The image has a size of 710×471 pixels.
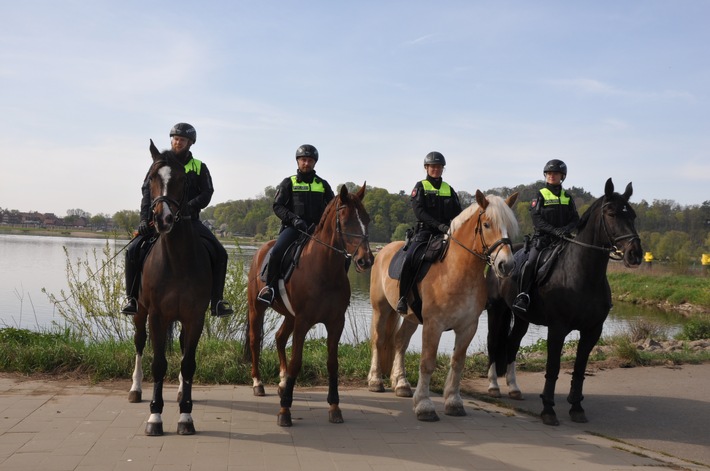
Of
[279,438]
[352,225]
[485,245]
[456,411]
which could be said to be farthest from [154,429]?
[485,245]

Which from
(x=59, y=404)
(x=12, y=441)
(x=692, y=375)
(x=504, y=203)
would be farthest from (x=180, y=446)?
(x=692, y=375)

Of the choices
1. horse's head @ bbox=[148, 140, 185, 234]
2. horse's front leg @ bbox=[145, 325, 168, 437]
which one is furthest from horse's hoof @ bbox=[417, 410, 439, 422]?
horse's head @ bbox=[148, 140, 185, 234]

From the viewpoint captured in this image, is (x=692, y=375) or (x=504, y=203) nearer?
(x=504, y=203)

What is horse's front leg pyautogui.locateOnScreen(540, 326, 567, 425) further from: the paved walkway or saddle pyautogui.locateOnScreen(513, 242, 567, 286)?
saddle pyautogui.locateOnScreen(513, 242, 567, 286)

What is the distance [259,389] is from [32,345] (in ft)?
12.3

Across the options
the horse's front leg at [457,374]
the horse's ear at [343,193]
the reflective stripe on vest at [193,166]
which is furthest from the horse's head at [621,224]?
the reflective stripe on vest at [193,166]

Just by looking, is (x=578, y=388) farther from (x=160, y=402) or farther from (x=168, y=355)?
(x=168, y=355)

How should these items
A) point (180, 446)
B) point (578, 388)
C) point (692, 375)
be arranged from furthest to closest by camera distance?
point (692, 375)
point (578, 388)
point (180, 446)

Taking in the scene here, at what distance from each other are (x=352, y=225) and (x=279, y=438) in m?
2.30

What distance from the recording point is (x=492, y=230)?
22.1ft

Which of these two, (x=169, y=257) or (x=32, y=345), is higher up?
(x=169, y=257)

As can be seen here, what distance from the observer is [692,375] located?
9938 millimetres

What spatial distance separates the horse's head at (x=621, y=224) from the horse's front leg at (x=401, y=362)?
2.88 meters

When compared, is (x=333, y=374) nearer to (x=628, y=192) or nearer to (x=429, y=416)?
(x=429, y=416)
